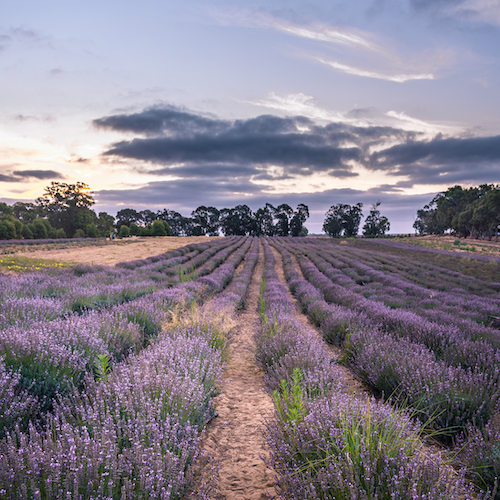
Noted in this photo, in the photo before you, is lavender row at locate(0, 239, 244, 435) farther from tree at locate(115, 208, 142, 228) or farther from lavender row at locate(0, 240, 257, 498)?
Result: tree at locate(115, 208, 142, 228)

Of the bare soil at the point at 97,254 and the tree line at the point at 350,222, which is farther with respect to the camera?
the tree line at the point at 350,222

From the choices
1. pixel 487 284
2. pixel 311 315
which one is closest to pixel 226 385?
pixel 311 315

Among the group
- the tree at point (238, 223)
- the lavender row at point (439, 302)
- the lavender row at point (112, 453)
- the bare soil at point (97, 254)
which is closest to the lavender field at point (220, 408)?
the lavender row at point (112, 453)

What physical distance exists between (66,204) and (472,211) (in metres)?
77.8

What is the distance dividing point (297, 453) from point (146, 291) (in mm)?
6326

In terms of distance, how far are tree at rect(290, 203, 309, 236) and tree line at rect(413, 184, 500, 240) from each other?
33039 mm

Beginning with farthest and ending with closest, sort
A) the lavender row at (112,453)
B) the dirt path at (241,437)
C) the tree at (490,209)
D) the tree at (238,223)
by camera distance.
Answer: the tree at (238,223)
the tree at (490,209)
the dirt path at (241,437)
the lavender row at (112,453)

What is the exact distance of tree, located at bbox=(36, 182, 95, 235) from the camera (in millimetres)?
61000

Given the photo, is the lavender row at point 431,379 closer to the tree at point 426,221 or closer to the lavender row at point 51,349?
the lavender row at point 51,349

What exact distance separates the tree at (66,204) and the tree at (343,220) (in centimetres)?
5987

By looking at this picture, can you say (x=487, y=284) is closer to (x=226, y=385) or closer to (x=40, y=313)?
(x=226, y=385)

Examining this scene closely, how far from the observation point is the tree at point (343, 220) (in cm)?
8375

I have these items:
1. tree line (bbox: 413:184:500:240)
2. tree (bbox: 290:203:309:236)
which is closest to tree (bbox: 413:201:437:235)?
Result: tree line (bbox: 413:184:500:240)

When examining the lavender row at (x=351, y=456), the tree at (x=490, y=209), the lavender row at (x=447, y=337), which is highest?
the tree at (x=490, y=209)
